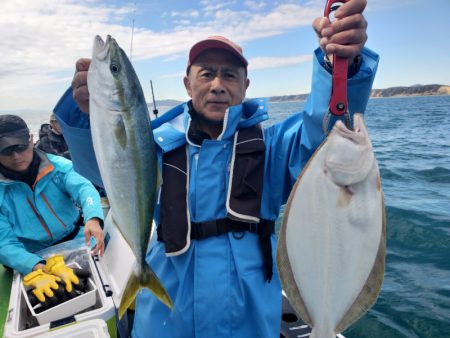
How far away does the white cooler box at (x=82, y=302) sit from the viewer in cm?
312

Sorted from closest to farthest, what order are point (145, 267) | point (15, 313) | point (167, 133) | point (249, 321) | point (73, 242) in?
point (145, 267)
point (249, 321)
point (167, 133)
point (15, 313)
point (73, 242)

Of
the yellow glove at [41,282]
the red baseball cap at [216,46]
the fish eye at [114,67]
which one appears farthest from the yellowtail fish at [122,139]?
the yellow glove at [41,282]

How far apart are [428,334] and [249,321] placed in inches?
161

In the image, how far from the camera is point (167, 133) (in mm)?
2734

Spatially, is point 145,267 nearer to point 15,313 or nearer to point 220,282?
point 220,282

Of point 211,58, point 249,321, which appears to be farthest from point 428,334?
point 211,58

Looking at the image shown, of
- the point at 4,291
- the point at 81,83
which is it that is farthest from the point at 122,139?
the point at 4,291

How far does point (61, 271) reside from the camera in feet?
12.7

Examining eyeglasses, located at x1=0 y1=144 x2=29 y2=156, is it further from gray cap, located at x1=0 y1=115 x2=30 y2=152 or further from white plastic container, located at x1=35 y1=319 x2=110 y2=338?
white plastic container, located at x1=35 y1=319 x2=110 y2=338

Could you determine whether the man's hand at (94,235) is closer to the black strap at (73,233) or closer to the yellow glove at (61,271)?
the yellow glove at (61,271)

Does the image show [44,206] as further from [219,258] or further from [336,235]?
[336,235]

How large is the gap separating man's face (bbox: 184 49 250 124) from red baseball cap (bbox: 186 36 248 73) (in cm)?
3

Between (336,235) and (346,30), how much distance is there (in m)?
0.99

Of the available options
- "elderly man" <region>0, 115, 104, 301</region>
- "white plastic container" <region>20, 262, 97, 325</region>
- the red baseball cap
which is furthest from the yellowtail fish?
"elderly man" <region>0, 115, 104, 301</region>
